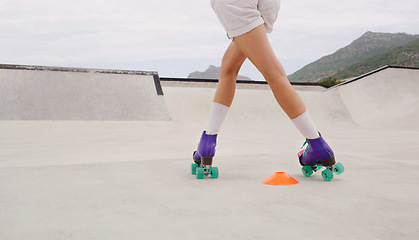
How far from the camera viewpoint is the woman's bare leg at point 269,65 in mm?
2299

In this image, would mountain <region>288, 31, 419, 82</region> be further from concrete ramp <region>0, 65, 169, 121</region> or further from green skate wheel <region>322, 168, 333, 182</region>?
green skate wheel <region>322, 168, 333, 182</region>

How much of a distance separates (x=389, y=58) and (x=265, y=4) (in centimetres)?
8765

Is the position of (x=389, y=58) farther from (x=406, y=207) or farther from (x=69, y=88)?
(x=406, y=207)

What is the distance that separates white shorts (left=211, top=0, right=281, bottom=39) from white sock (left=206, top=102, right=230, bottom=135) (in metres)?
0.53

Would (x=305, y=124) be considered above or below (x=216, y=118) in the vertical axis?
below

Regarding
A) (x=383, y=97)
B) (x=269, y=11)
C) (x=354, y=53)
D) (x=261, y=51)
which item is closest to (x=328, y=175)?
(x=261, y=51)

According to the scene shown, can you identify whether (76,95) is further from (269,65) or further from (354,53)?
(354,53)

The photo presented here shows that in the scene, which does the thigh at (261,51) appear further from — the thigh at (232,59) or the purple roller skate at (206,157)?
the purple roller skate at (206,157)

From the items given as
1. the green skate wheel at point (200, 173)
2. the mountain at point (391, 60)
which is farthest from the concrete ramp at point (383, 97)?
the mountain at point (391, 60)

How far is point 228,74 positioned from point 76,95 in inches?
343

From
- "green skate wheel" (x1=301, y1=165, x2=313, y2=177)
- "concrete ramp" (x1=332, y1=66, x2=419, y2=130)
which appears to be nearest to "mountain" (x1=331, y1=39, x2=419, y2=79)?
"concrete ramp" (x1=332, y1=66, x2=419, y2=130)

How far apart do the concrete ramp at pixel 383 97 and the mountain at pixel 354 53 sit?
284ft

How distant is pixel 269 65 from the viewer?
2.31 metres

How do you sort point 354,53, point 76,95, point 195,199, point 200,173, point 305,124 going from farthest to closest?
point 354,53, point 76,95, point 200,173, point 305,124, point 195,199
